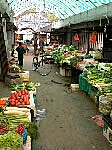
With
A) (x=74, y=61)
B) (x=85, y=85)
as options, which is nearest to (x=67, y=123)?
(x=85, y=85)

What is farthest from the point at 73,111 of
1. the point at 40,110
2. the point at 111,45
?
the point at 111,45

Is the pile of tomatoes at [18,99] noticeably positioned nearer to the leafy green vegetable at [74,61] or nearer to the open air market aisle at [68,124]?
the open air market aisle at [68,124]

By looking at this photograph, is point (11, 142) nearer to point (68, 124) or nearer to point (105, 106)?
point (105, 106)

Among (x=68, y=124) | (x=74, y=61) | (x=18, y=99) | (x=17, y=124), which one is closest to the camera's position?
(x=17, y=124)

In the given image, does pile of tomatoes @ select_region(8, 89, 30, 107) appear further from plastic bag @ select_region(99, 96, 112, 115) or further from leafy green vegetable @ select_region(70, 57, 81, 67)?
leafy green vegetable @ select_region(70, 57, 81, 67)

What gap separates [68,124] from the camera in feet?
25.2

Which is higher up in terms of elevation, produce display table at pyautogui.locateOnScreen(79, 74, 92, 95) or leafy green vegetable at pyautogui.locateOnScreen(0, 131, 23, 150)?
leafy green vegetable at pyautogui.locateOnScreen(0, 131, 23, 150)

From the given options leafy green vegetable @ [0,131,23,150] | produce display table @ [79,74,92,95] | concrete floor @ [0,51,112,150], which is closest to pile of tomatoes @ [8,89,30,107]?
concrete floor @ [0,51,112,150]

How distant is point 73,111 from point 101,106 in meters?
2.21

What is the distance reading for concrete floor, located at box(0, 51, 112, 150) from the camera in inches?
246

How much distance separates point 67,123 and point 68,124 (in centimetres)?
9

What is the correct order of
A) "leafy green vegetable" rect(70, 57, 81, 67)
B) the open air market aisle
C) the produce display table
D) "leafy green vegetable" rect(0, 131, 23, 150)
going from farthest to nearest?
"leafy green vegetable" rect(70, 57, 81, 67), the produce display table, the open air market aisle, "leafy green vegetable" rect(0, 131, 23, 150)

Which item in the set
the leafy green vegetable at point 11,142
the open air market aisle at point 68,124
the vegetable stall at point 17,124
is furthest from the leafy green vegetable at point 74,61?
the leafy green vegetable at point 11,142

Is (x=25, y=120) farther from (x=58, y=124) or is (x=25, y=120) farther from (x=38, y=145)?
(x=58, y=124)
